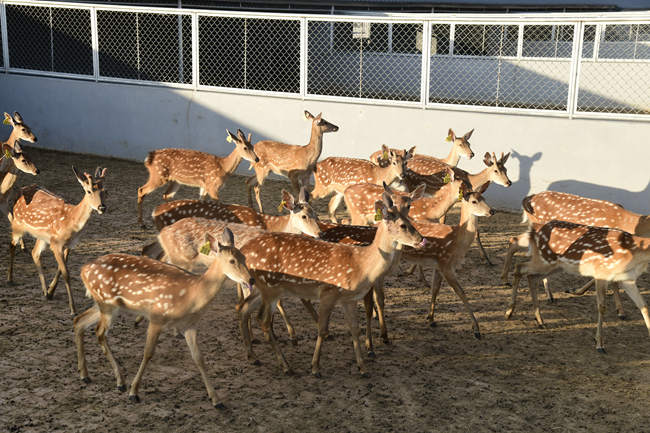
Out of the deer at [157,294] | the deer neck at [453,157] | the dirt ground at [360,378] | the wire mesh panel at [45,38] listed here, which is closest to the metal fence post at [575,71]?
the deer neck at [453,157]

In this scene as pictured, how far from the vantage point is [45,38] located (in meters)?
17.5

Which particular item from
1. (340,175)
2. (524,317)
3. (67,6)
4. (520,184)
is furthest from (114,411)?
(67,6)

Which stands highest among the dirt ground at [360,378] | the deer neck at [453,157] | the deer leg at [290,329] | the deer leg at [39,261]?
the deer neck at [453,157]

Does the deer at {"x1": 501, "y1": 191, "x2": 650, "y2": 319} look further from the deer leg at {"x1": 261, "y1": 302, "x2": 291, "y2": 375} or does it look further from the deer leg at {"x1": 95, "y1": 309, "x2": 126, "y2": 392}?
the deer leg at {"x1": 95, "y1": 309, "x2": 126, "y2": 392}

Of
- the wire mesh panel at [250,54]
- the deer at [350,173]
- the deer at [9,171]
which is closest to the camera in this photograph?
the deer at [9,171]

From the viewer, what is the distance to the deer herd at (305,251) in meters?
6.27

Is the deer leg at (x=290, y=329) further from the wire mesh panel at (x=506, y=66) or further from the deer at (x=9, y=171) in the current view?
the wire mesh panel at (x=506, y=66)

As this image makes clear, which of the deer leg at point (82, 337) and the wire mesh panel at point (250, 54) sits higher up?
the wire mesh panel at point (250, 54)

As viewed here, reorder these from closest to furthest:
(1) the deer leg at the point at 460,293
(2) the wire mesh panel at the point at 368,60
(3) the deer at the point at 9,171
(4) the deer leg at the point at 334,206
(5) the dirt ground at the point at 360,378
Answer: (5) the dirt ground at the point at 360,378
(1) the deer leg at the point at 460,293
(3) the deer at the point at 9,171
(4) the deer leg at the point at 334,206
(2) the wire mesh panel at the point at 368,60

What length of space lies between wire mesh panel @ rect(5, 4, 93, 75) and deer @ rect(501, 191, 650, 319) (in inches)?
478

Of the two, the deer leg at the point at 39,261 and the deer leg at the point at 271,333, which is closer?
the deer leg at the point at 271,333

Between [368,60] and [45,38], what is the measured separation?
8935 millimetres

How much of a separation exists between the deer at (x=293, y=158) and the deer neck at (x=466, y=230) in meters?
4.49

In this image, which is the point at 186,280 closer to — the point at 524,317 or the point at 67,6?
the point at 524,317
